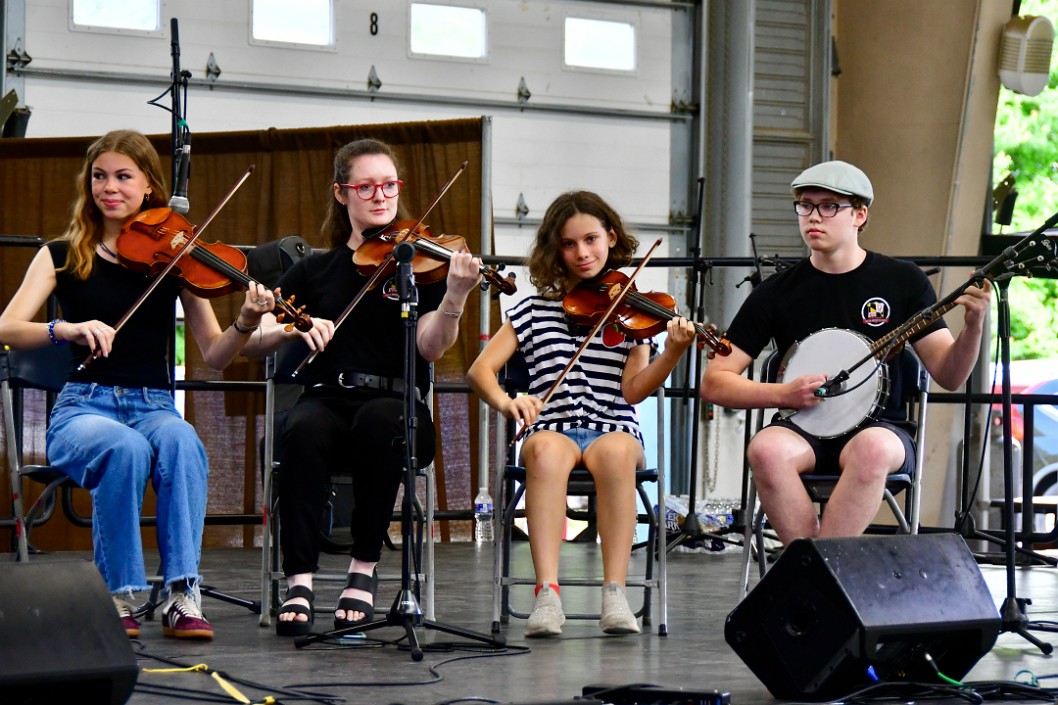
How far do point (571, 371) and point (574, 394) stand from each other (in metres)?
0.06

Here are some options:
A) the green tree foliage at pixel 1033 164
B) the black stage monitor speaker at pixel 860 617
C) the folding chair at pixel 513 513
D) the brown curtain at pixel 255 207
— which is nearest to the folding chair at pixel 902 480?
the folding chair at pixel 513 513

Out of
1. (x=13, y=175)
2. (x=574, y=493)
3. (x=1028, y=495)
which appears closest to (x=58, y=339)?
(x=574, y=493)

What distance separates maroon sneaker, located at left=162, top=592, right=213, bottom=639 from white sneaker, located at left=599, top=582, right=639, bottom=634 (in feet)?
2.84

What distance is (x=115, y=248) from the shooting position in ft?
9.99

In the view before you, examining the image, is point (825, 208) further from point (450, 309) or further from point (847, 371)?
point (450, 309)

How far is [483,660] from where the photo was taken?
8.42ft

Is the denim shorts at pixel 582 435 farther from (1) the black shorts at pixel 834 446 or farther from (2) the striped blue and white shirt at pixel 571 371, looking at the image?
(1) the black shorts at pixel 834 446

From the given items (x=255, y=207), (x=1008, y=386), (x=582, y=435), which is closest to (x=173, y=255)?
(x=582, y=435)

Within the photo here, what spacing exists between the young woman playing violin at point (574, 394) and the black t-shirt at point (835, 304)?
0.73 ft

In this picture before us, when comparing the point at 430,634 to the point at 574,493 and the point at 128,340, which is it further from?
the point at 128,340

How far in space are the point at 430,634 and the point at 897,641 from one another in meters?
1.14

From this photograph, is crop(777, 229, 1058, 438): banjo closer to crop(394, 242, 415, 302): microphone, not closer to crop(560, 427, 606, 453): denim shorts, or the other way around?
crop(560, 427, 606, 453): denim shorts

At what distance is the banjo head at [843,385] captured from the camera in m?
2.91

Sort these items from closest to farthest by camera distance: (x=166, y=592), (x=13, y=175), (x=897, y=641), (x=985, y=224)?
(x=897, y=641) < (x=166, y=592) < (x=13, y=175) < (x=985, y=224)
